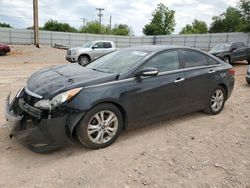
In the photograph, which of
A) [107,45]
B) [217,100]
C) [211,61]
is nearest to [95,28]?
[107,45]

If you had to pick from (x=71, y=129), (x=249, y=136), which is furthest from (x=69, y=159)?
(x=249, y=136)

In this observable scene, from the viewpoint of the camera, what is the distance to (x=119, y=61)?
15.0ft

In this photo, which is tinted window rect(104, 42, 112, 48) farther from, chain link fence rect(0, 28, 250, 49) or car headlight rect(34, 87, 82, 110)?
chain link fence rect(0, 28, 250, 49)

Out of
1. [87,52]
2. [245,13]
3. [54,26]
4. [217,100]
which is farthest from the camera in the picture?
[54,26]

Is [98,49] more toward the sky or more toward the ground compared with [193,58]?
more toward the ground

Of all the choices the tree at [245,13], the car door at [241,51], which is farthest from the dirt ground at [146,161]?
the tree at [245,13]

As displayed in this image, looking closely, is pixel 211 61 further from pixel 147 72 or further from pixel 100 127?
pixel 100 127

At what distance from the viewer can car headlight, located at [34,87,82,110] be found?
3.36m

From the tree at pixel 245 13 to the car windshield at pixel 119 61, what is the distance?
955 inches

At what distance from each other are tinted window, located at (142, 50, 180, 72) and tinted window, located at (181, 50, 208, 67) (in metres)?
0.21

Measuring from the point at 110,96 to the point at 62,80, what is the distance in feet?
2.44

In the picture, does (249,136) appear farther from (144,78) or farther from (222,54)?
(222,54)

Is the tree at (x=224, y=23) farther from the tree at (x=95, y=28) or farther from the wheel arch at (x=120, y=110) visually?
the wheel arch at (x=120, y=110)

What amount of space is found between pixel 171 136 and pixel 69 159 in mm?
1746
